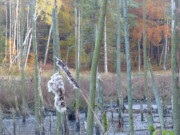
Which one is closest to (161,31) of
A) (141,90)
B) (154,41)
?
(154,41)

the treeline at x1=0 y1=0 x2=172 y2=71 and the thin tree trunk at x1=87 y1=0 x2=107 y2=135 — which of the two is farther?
the treeline at x1=0 y1=0 x2=172 y2=71

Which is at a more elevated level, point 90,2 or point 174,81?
point 90,2

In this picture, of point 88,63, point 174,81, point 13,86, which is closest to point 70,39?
point 88,63

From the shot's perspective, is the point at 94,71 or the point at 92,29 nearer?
the point at 94,71

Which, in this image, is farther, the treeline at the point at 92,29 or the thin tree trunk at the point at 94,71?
the treeline at the point at 92,29

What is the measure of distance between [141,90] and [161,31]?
42.7 feet

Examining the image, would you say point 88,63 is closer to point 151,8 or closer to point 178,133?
point 151,8

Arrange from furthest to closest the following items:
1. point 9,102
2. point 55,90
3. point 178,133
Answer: point 9,102 < point 178,133 < point 55,90

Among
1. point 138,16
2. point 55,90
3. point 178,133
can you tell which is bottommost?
point 178,133

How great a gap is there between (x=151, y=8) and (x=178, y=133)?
26.5 m

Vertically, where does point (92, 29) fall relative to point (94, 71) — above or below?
above

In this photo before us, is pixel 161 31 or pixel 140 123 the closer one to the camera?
pixel 140 123

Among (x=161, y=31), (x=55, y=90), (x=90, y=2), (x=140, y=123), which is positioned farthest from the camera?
(x=161, y=31)

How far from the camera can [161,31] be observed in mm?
28797
